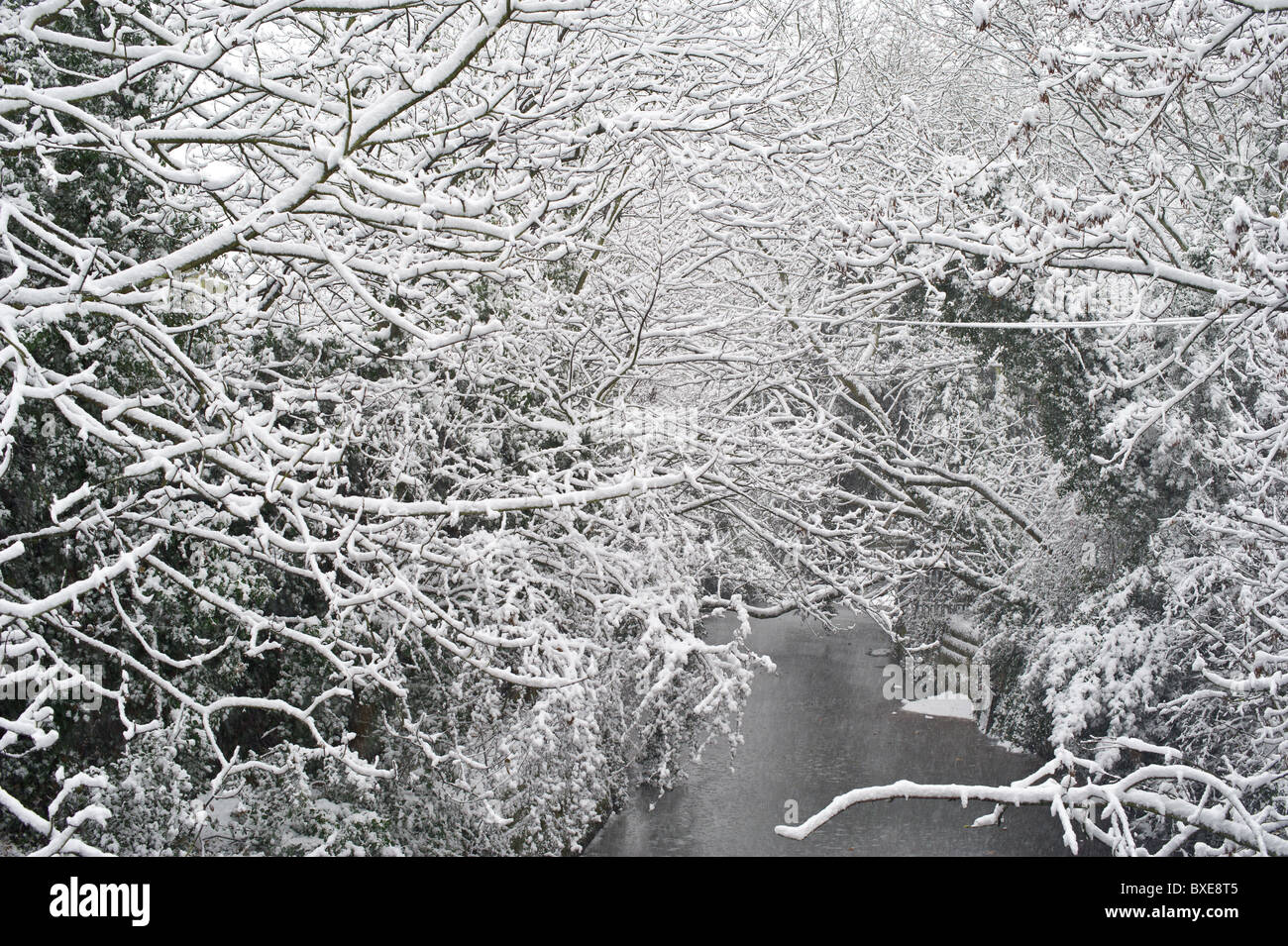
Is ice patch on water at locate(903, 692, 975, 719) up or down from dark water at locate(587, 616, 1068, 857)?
up

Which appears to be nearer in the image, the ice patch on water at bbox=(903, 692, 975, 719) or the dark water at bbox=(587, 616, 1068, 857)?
the dark water at bbox=(587, 616, 1068, 857)

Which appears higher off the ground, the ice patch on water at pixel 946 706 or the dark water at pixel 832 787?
the ice patch on water at pixel 946 706

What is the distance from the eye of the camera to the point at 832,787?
14414 mm

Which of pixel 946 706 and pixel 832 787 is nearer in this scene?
pixel 832 787

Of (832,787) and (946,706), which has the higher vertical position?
(946,706)

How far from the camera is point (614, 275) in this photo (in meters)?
10.7

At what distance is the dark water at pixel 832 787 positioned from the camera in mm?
12578

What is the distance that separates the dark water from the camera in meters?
12.6

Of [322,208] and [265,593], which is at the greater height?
[322,208]

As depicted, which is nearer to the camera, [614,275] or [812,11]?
[614,275]

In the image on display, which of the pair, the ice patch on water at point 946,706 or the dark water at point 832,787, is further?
the ice patch on water at point 946,706

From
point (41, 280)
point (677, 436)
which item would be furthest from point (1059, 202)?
point (41, 280)
